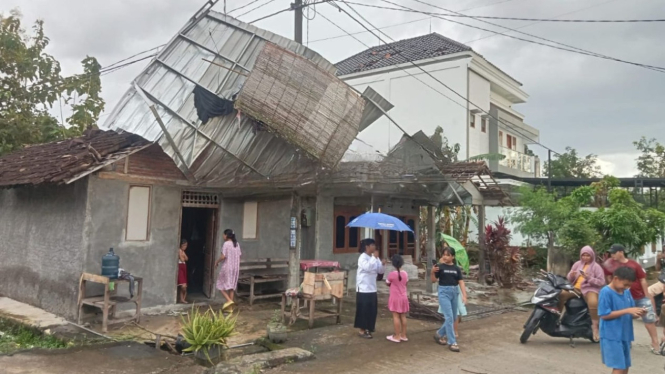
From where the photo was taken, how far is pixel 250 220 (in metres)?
12.2

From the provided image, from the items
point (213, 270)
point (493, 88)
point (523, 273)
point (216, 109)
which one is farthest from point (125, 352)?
point (493, 88)

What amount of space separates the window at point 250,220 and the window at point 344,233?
273 centimetres

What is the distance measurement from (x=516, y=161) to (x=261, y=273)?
19796mm

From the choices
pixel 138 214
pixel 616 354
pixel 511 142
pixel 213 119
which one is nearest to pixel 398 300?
pixel 616 354

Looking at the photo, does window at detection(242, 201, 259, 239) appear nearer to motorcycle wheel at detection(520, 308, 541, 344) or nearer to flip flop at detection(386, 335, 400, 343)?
flip flop at detection(386, 335, 400, 343)

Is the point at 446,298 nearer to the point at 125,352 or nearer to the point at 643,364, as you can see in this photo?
the point at 643,364

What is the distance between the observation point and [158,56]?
448 inches

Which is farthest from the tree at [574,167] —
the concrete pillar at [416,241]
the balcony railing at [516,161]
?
the concrete pillar at [416,241]

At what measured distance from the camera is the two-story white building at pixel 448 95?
76.5 feet

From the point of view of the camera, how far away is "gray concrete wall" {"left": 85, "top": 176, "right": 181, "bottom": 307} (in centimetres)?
934

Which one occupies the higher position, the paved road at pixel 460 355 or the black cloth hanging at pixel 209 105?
the black cloth hanging at pixel 209 105

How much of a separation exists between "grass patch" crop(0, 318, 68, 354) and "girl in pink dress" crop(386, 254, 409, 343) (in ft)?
17.4

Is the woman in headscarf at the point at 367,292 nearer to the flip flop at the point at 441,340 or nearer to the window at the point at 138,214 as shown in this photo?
the flip flop at the point at 441,340

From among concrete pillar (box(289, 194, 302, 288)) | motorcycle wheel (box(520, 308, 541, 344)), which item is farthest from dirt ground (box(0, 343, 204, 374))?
motorcycle wheel (box(520, 308, 541, 344))
